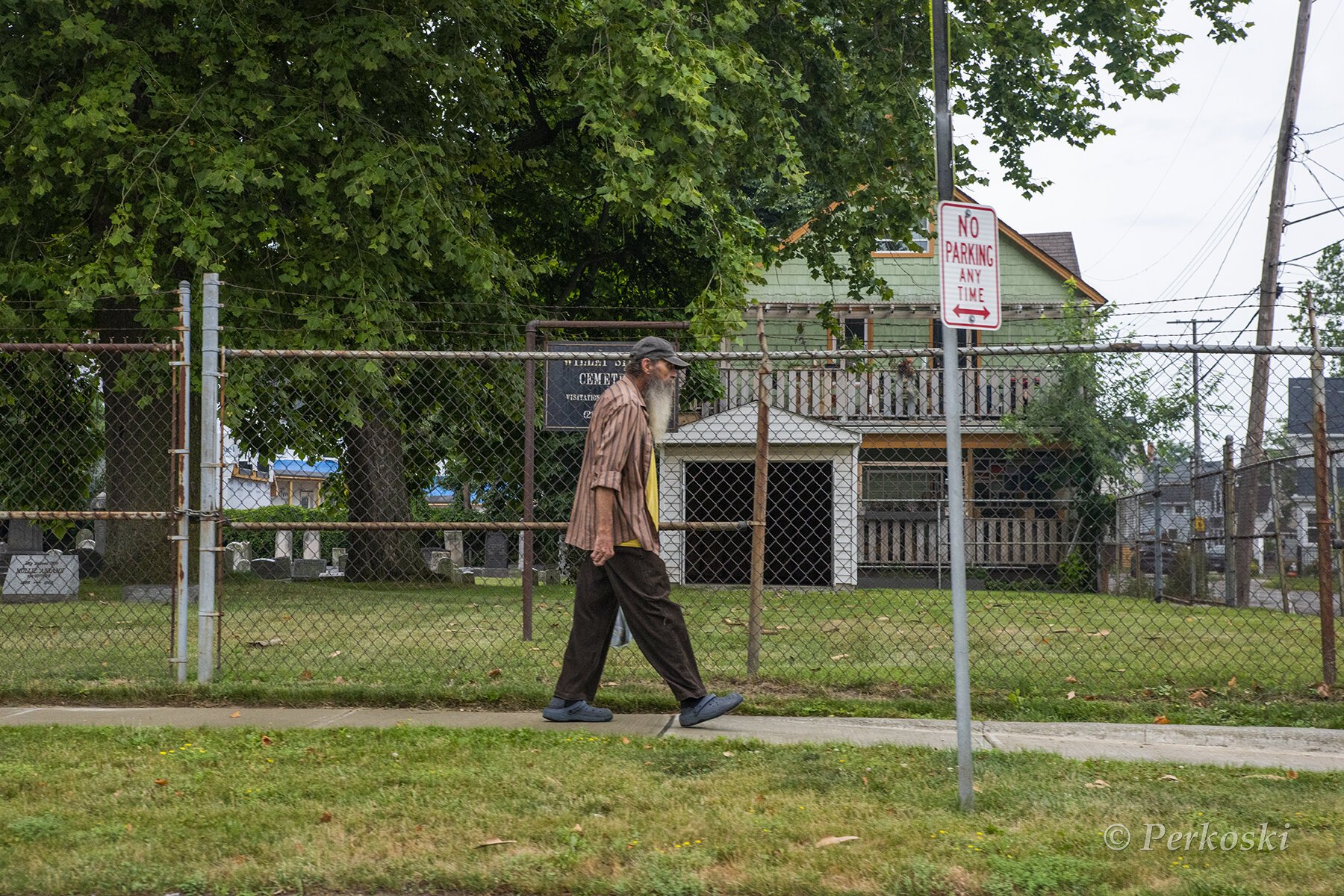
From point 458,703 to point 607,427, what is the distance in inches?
79.2

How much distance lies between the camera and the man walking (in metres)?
6.43

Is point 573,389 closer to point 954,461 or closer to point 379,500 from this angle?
point 954,461

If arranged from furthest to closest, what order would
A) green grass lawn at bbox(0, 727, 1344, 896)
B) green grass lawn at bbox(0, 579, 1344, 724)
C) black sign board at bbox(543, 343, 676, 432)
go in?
black sign board at bbox(543, 343, 676, 432) → green grass lawn at bbox(0, 579, 1344, 724) → green grass lawn at bbox(0, 727, 1344, 896)

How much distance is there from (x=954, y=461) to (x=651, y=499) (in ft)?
7.27

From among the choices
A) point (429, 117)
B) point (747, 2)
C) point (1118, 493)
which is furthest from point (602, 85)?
point (1118, 493)

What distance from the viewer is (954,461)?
4820 millimetres

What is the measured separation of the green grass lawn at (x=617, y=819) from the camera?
3.97 metres

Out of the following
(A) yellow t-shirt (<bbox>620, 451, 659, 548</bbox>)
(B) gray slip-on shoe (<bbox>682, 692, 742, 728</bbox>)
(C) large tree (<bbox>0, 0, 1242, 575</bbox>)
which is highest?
(C) large tree (<bbox>0, 0, 1242, 575</bbox>)

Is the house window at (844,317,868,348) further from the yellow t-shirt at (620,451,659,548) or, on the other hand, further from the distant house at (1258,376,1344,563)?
the yellow t-shirt at (620,451,659,548)

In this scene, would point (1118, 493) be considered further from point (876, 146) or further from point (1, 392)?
point (1, 392)

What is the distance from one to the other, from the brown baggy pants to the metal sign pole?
1931 mm

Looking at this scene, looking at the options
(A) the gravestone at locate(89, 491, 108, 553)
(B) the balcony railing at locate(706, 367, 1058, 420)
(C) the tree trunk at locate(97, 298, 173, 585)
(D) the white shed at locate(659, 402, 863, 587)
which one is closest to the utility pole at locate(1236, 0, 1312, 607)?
(B) the balcony railing at locate(706, 367, 1058, 420)

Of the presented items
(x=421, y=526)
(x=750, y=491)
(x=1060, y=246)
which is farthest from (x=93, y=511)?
(x=1060, y=246)

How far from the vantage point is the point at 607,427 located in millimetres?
6484
